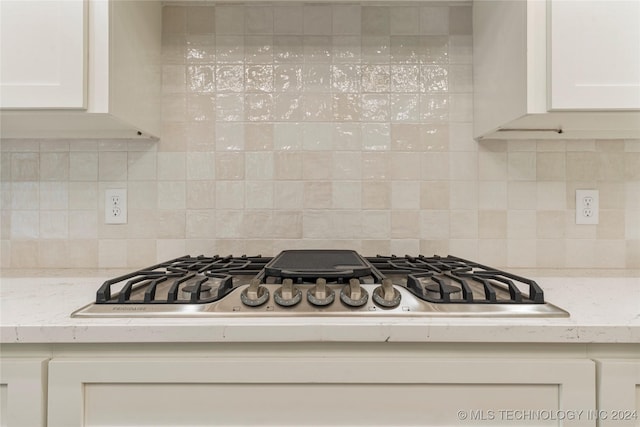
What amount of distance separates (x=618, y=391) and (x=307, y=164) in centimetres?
94

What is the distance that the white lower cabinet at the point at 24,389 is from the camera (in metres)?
0.63

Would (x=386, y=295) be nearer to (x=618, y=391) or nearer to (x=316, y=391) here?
(x=316, y=391)

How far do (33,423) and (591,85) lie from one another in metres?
1.33

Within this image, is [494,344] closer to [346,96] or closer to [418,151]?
[418,151]

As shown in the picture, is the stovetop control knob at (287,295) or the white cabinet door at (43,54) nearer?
the stovetop control knob at (287,295)

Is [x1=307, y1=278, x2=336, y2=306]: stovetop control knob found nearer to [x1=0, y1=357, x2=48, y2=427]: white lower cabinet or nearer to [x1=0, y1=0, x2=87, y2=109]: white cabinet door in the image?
[x1=0, y1=357, x2=48, y2=427]: white lower cabinet

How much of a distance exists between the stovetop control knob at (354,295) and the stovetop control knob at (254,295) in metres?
0.15

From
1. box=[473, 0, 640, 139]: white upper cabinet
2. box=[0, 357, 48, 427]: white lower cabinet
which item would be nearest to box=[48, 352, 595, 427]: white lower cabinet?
box=[0, 357, 48, 427]: white lower cabinet

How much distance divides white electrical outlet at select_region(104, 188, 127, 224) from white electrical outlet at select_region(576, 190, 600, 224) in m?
1.50

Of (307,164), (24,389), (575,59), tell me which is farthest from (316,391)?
(575,59)

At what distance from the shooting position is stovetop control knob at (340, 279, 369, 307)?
2.19 feet

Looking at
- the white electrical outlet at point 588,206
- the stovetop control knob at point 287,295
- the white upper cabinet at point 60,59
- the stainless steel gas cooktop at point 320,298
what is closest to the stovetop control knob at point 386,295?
the stainless steel gas cooktop at point 320,298

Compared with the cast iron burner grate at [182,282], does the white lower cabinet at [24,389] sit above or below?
below

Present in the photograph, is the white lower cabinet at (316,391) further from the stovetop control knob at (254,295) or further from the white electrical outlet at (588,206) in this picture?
the white electrical outlet at (588,206)
